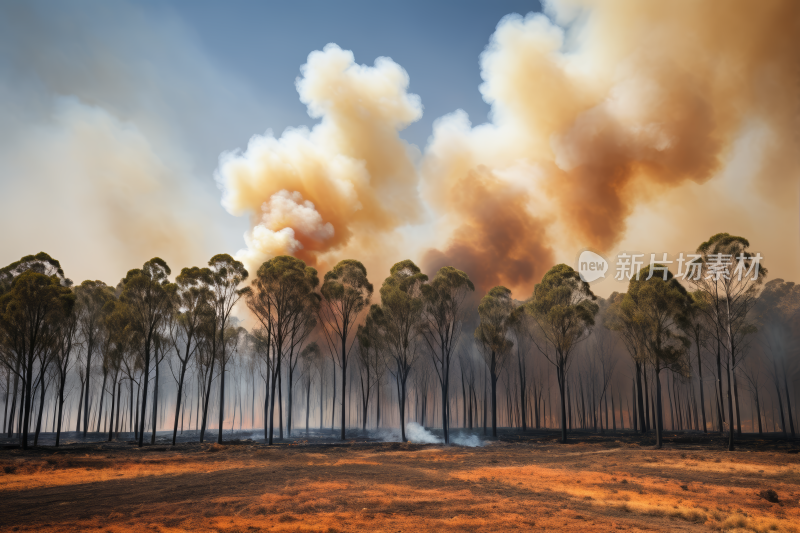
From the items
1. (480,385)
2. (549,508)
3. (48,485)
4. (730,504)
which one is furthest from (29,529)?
(480,385)

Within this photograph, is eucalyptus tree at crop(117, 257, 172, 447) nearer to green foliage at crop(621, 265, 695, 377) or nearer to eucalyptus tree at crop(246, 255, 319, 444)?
eucalyptus tree at crop(246, 255, 319, 444)

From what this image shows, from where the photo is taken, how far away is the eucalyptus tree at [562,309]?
40.7 m

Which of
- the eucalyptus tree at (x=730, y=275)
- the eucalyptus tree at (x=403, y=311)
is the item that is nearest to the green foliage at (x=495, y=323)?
the eucalyptus tree at (x=403, y=311)

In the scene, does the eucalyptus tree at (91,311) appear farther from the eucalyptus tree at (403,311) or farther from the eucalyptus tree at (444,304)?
the eucalyptus tree at (444,304)

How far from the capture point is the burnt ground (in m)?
11.5

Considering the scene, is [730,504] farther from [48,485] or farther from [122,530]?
[48,485]

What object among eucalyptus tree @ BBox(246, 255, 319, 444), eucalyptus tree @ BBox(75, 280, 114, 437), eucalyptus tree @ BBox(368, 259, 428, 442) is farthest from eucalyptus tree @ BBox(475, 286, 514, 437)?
eucalyptus tree @ BBox(75, 280, 114, 437)

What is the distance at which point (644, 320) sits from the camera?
35844 mm

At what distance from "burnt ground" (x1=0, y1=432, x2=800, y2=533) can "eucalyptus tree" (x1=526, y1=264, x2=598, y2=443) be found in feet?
48.7

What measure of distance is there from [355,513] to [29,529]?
28.8 ft

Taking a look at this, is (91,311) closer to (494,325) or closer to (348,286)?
(348,286)

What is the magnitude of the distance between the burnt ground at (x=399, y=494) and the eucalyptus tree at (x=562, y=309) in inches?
584

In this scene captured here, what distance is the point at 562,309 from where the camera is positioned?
40.7 meters

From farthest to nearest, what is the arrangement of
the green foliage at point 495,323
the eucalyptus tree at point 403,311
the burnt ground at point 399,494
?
the green foliage at point 495,323 → the eucalyptus tree at point 403,311 → the burnt ground at point 399,494
